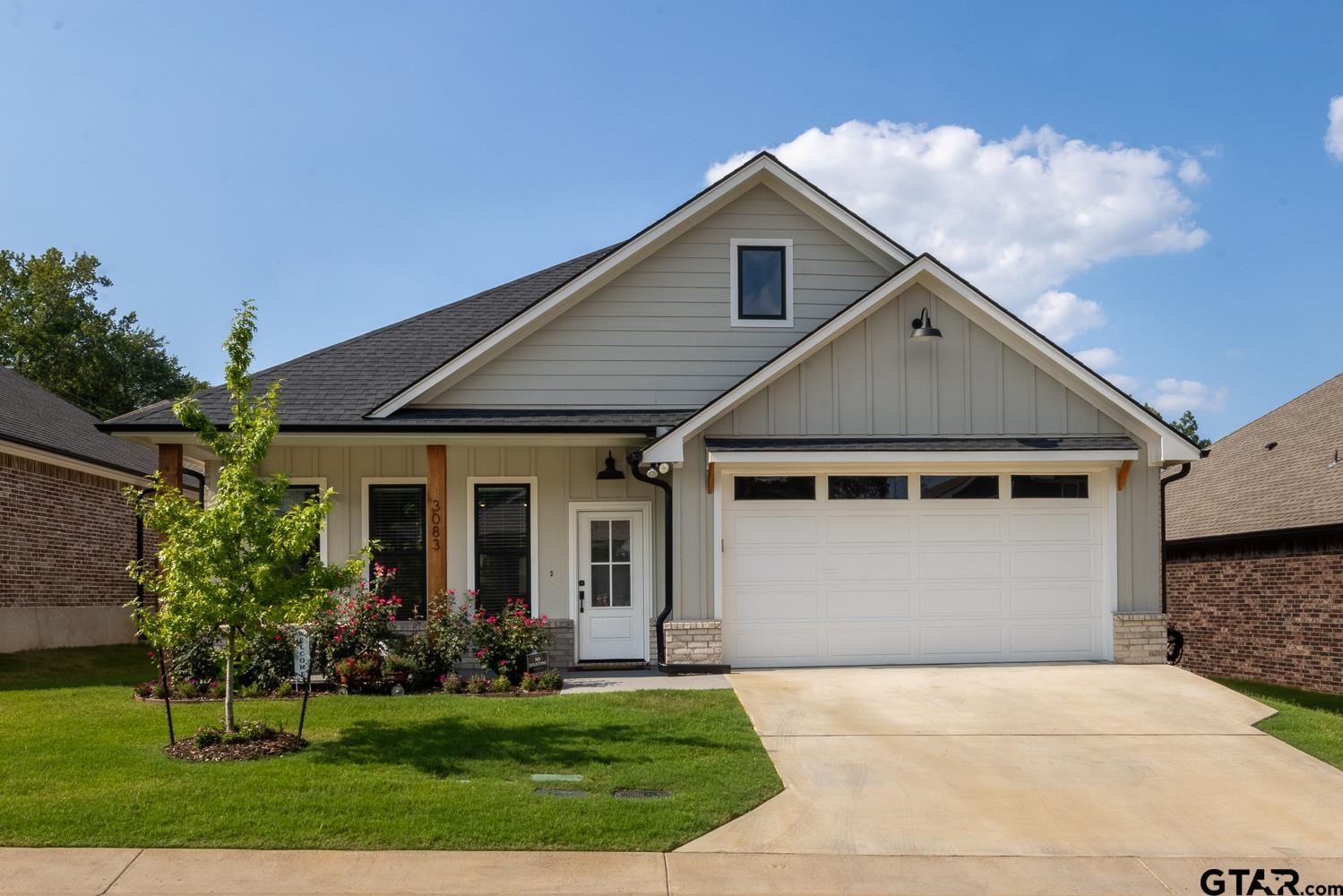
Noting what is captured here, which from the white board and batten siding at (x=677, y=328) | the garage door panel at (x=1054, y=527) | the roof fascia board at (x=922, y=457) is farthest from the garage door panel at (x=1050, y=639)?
the white board and batten siding at (x=677, y=328)

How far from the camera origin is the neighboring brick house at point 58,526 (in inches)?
668

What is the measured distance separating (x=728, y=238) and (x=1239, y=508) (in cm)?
1073

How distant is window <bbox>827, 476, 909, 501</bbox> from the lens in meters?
13.2

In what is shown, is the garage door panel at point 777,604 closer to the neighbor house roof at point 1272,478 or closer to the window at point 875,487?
the window at point 875,487

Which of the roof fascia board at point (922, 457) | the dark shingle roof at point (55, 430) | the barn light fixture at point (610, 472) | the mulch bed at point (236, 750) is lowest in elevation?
the mulch bed at point (236, 750)

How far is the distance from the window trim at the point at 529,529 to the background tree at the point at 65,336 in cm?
2851

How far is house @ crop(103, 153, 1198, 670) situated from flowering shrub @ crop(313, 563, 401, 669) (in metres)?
0.77

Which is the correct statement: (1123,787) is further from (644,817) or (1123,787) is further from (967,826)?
(644,817)

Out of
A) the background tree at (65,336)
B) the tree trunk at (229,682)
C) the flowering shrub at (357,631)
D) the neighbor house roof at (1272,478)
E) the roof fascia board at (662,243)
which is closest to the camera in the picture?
the tree trunk at (229,682)

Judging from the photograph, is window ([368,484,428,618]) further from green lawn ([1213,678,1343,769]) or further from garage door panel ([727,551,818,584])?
green lawn ([1213,678,1343,769])

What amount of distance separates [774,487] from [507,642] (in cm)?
362

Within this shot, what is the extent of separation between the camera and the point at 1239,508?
62.2ft

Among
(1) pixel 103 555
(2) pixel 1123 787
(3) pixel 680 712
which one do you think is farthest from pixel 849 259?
(1) pixel 103 555

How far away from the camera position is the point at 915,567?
520 inches
